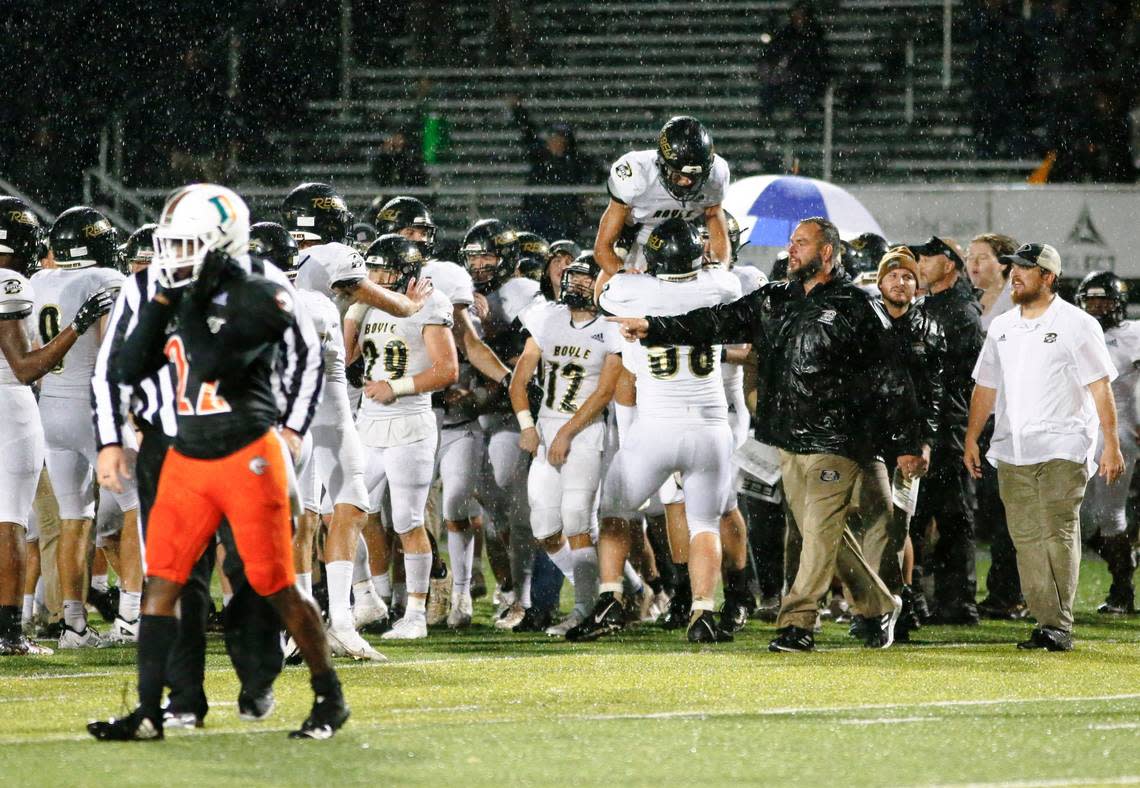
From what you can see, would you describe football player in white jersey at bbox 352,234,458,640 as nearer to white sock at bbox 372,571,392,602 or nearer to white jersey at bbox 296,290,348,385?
white sock at bbox 372,571,392,602

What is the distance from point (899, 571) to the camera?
9.72m

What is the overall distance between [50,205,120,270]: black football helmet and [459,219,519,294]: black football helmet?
107 inches

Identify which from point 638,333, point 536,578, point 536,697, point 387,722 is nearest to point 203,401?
point 387,722

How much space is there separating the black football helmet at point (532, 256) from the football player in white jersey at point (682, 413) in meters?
2.15

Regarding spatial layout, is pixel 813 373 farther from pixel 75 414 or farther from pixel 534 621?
pixel 75 414

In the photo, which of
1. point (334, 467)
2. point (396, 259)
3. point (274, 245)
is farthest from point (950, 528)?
point (274, 245)

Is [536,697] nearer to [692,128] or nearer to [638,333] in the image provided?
[638,333]

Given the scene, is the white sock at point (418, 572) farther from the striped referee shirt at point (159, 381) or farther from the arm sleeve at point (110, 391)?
the arm sleeve at point (110, 391)

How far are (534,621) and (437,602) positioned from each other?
646 millimetres

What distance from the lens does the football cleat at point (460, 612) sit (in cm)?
1040

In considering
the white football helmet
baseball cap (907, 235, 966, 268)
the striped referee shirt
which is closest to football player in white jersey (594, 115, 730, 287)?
baseball cap (907, 235, 966, 268)

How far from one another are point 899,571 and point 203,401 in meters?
4.95

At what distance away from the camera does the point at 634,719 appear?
257 inches

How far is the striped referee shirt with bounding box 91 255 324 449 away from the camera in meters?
6.04
